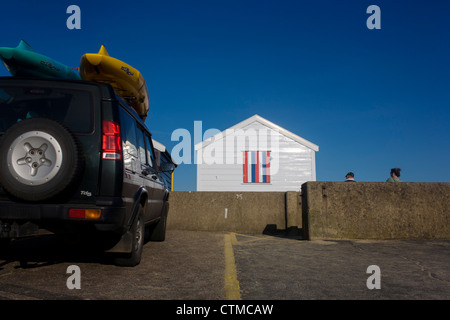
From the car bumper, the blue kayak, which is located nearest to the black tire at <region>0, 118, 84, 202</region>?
the car bumper

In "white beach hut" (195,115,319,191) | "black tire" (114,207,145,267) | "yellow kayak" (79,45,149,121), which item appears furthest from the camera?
"white beach hut" (195,115,319,191)

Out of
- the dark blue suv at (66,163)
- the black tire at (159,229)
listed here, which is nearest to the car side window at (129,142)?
the dark blue suv at (66,163)

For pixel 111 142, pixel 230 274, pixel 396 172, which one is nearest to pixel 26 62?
pixel 111 142

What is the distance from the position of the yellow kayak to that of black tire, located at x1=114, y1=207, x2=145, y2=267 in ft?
7.02

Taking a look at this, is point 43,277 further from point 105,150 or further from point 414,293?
point 414,293

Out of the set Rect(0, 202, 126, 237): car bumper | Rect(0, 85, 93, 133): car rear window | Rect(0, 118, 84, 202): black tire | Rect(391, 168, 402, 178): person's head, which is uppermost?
Rect(0, 85, 93, 133): car rear window

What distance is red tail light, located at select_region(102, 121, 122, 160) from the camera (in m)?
3.51

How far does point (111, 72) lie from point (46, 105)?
2109mm

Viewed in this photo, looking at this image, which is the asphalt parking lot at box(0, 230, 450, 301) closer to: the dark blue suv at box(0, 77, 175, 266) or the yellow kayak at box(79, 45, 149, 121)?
the dark blue suv at box(0, 77, 175, 266)

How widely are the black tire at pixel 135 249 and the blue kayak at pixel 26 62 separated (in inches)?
117
